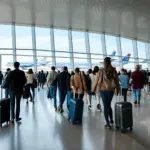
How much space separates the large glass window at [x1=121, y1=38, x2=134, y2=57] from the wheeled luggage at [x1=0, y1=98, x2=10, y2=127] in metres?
17.6

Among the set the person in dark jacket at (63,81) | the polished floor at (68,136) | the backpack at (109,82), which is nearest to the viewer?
the polished floor at (68,136)

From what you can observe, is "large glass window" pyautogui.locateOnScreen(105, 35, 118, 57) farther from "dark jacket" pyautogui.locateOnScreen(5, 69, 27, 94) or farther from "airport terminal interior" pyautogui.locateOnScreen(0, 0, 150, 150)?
"dark jacket" pyautogui.locateOnScreen(5, 69, 27, 94)

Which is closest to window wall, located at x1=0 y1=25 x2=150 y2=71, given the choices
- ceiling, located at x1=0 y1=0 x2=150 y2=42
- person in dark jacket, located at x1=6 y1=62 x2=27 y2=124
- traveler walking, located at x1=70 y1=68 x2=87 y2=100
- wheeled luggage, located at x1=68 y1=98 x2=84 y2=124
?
ceiling, located at x1=0 y1=0 x2=150 y2=42

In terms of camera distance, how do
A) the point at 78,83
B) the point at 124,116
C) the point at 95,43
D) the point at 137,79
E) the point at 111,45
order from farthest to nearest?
1. the point at 111,45
2. the point at 95,43
3. the point at 137,79
4. the point at 78,83
5. the point at 124,116

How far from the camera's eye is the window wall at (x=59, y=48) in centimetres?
1730

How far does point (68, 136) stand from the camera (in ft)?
14.5

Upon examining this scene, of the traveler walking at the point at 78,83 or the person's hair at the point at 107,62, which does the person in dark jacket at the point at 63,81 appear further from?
the person's hair at the point at 107,62

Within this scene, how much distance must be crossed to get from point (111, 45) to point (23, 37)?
864 cm

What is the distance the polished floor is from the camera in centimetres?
379

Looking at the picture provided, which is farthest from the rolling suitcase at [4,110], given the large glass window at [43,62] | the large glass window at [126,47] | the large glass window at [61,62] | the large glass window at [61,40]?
the large glass window at [126,47]

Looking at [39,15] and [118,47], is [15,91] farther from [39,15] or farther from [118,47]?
[118,47]

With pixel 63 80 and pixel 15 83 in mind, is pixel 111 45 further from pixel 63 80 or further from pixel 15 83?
pixel 15 83

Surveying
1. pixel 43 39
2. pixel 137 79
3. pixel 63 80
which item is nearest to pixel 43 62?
pixel 43 39

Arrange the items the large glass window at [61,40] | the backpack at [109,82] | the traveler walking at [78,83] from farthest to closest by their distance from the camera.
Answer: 1. the large glass window at [61,40]
2. the traveler walking at [78,83]
3. the backpack at [109,82]
